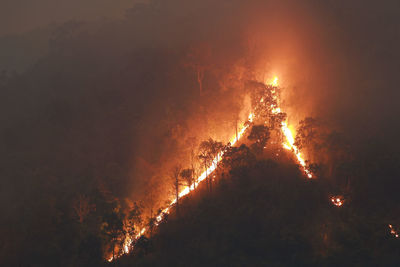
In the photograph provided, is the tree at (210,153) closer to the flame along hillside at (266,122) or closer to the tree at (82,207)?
the flame along hillside at (266,122)

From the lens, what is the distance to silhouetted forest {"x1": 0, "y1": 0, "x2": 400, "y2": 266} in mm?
18609

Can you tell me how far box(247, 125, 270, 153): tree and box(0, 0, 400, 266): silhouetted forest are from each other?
0.31 feet

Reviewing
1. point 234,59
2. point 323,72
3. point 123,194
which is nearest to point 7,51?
point 234,59

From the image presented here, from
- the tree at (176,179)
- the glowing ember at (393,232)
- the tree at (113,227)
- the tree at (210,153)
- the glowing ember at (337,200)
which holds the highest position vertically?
the tree at (210,153)

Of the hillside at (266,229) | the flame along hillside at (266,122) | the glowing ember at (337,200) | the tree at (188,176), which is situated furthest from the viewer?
the flame along hillside at (266,122)

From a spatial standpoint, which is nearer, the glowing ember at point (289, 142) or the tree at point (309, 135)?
the glowing ember at point (289, 142)

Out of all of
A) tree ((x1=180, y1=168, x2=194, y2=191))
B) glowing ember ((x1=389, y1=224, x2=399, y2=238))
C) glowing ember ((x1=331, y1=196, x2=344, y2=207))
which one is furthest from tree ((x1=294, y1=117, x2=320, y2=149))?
tree ((x1=180, y1=168, x2=194, y2=191))

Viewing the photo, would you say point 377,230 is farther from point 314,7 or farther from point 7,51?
point 7,51

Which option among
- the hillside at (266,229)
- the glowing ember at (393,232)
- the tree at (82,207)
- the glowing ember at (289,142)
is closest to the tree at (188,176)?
the hillside at (266,229)

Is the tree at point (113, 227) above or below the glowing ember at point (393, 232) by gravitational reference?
above

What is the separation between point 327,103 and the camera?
27.3 m

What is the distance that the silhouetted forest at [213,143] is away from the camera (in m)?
18.6

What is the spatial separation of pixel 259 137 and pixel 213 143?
3.11 m

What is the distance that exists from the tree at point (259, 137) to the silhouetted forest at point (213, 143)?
0.10 m
